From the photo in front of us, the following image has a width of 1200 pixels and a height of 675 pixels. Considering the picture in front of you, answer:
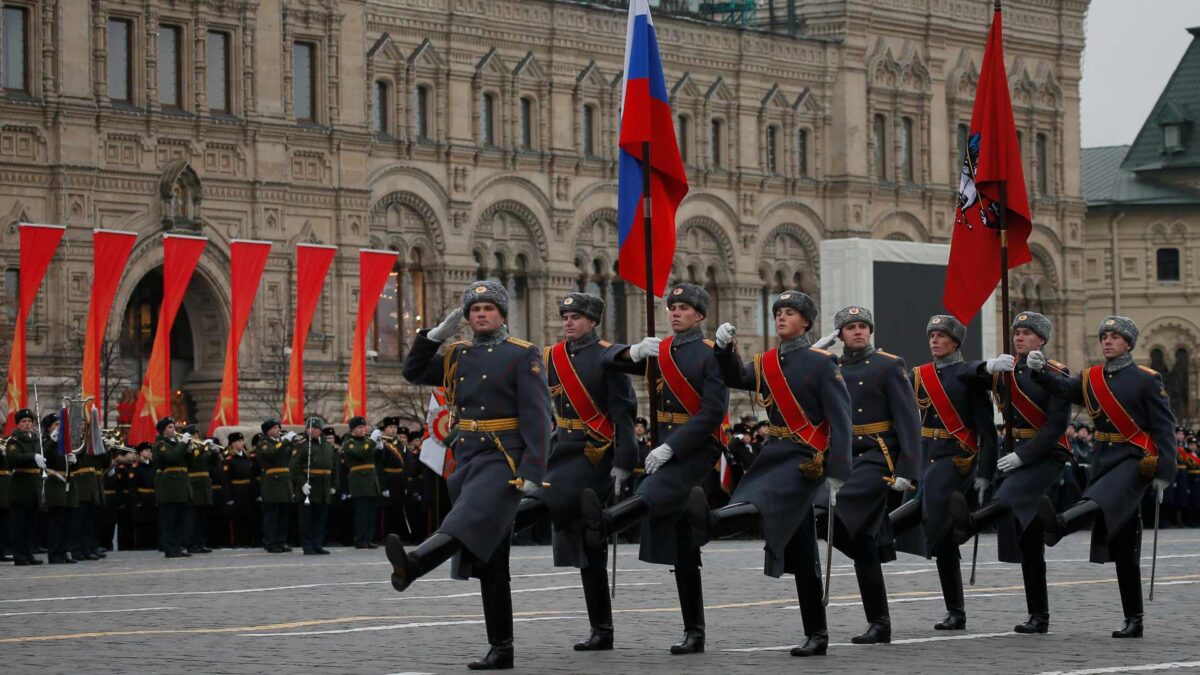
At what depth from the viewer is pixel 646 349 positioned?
39.3 ft

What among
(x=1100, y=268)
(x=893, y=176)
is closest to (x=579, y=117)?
(x=893, y=176)

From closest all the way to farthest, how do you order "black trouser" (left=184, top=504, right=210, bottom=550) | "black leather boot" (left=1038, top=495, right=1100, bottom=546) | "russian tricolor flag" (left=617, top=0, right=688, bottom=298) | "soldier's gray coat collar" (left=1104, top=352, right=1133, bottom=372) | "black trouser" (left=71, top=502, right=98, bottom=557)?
"black leather boot" (left=1038, top=495, right=1100, bottom=546) < "soldier's gray coat collar" (left=1104, top=352, right=1133, bottom=372) < "russian tricolor flag" (left=617, top=0, right=688, bottom=298) < "black trouser" (left=71, top=502, right=98, bottom=557) < "black trouser" (left=184, top=504, right=210, bottom=550)

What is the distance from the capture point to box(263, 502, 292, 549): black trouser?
1016 inches

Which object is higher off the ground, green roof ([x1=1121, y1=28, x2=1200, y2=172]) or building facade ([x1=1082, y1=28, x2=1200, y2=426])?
green roof ([x1=1121, y1=28, x2=1200, y2=172])

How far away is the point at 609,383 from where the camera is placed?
12328 mm

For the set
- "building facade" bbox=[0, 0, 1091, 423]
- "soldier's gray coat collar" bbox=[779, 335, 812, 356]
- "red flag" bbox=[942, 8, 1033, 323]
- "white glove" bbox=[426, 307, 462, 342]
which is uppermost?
"building facade" bbox=[0, 0, 1091, 423]

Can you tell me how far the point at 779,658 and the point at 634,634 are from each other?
1642mm

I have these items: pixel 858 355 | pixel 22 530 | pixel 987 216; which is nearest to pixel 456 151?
pixel 22 530

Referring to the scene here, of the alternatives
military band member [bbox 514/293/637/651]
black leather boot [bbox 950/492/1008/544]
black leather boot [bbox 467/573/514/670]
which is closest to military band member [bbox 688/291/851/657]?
military band member [bbox 514/293/637/651]

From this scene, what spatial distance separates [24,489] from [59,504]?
371mm

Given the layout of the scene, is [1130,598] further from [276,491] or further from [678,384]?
[276,491]

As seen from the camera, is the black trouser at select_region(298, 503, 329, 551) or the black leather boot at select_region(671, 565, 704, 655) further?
the black trouser at select_region(298, 503, 329, 551)

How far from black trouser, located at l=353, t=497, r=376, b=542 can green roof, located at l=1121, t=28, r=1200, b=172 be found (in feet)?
152

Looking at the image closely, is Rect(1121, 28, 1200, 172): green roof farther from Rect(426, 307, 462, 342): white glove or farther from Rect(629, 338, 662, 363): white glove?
Rect(426, 307, 462, 342): white glove
